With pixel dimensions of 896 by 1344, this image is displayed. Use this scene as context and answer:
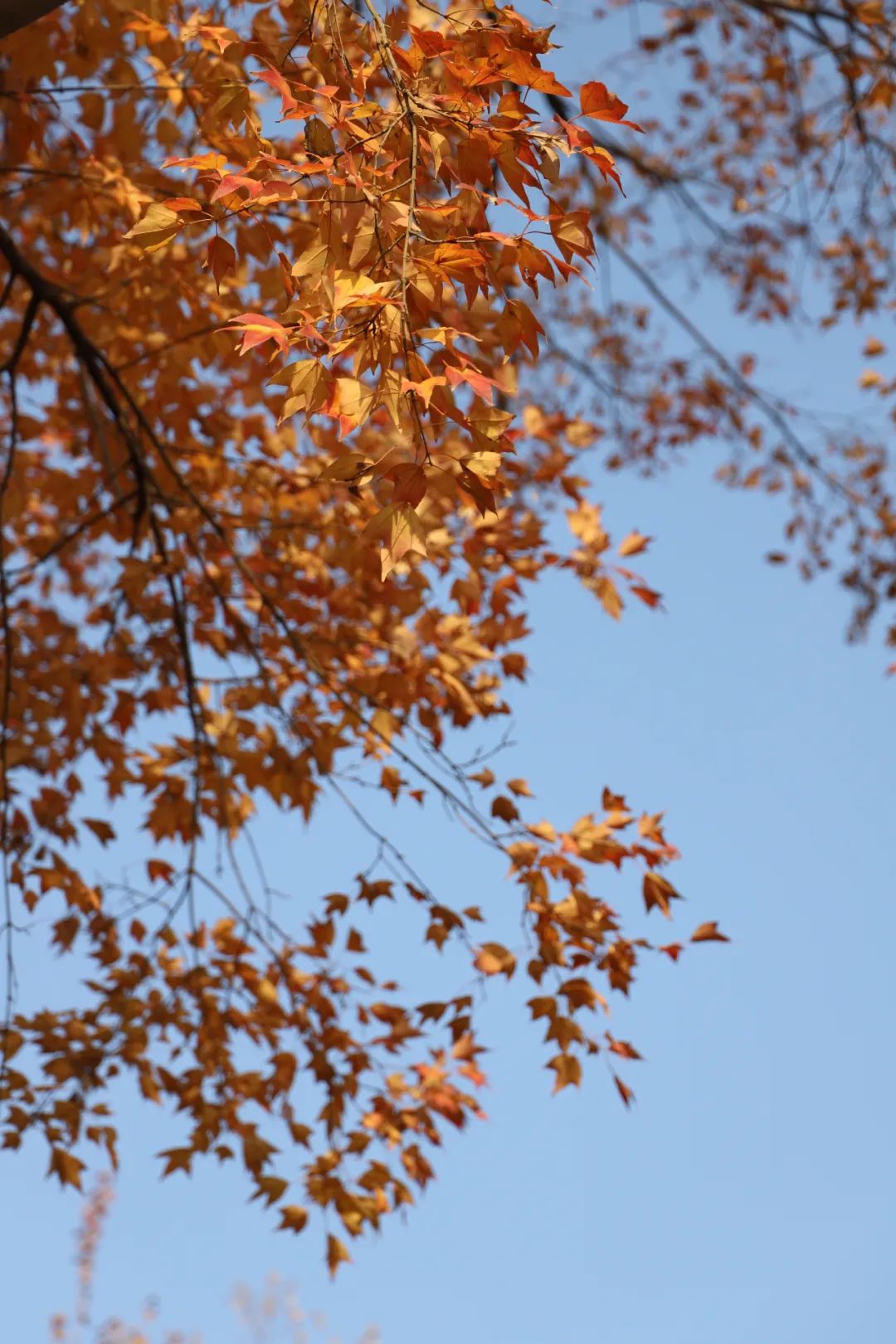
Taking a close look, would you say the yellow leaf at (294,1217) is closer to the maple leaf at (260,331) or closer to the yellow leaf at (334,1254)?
the yellow leaf at (334,1254)

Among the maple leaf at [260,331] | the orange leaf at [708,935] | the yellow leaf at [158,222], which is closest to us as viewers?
the maple leaf at [260,331]

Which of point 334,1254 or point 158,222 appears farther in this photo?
point 334,1254

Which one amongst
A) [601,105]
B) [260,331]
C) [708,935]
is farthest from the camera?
[708,935]

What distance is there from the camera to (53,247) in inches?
183

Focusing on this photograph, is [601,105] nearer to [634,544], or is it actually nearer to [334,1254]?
[634,544]

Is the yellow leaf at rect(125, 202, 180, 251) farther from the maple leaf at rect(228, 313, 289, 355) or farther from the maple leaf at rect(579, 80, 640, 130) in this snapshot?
the maple leaf at rect(579, 80, 640, 130)

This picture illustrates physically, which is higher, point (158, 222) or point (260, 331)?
point (158, 222)

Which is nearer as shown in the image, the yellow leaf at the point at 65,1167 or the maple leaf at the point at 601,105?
the maple leaf at the point at 601,105

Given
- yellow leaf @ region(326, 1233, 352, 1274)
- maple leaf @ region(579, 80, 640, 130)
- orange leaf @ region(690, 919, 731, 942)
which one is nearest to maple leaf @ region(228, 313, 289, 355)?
maple leaf @ region(579, 80, 640, 130)

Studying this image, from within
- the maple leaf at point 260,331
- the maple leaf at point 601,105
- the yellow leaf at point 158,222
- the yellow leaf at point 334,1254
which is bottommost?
the yellow leaf at point 334,1254

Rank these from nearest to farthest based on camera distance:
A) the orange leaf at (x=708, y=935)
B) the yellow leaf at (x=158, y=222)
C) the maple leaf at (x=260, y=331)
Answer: the maple leaf at (x=260, y=331) → the yellow leaf at (x=158, y=222) → the orange leaf at (x=708, y=935)

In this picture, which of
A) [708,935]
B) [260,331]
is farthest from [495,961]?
[260,331]

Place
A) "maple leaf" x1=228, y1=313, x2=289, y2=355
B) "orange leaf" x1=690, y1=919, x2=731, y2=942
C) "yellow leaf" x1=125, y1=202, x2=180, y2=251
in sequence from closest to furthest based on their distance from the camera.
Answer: "maple leaf" x1=228, y1=313, x2=289, y2=355
"yellow leaf" x1=125, y1=202, x2=180, y2=251
"orange leaf" x1=690, y1=919, x2=731, y2=942

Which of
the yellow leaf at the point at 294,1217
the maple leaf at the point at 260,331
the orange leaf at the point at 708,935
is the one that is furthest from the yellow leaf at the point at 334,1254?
the maple leaf at the point at 260,331
